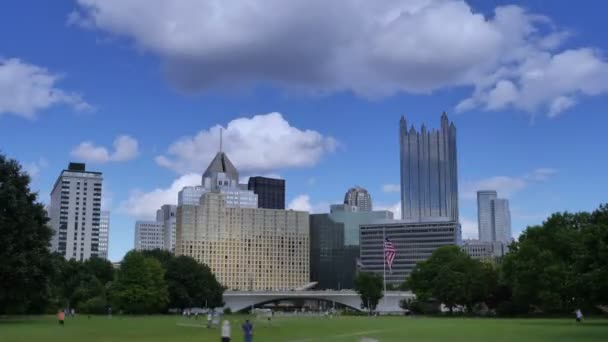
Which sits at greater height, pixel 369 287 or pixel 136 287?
pixel 136 287

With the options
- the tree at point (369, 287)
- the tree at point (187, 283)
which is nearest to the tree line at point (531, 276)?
the tree at point (369, 287)

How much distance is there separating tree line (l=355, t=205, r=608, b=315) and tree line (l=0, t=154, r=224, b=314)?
36.5 meters

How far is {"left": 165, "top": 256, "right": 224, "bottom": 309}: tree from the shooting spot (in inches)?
5126

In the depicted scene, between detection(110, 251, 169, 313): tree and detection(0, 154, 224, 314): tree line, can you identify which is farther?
detection(110, 251, 169, 313): tree

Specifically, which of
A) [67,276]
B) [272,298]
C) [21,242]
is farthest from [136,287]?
[272,298]

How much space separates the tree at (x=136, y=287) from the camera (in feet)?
370

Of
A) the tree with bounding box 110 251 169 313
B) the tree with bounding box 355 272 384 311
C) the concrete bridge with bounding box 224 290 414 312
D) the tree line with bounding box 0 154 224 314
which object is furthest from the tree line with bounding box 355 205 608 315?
the tree with bounding box 110 251 169 313

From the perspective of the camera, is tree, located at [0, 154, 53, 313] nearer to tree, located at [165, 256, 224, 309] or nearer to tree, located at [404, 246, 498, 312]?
tree, located at [165, 256, 224, 309]

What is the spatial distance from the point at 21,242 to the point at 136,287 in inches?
1885

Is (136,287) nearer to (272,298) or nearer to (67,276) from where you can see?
(67,276)

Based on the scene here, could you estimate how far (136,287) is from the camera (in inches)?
4444

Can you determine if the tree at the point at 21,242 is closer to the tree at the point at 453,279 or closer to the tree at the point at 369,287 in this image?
the tree at the point at 453,279

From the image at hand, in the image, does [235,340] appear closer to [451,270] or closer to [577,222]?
[577,222]

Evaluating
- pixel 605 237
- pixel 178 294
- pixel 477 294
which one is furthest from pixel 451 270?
pixel 605 237
